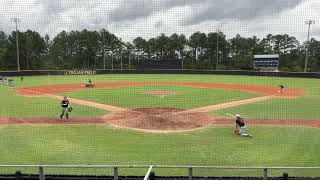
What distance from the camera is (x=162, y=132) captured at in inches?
517

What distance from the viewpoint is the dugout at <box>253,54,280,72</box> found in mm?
46603

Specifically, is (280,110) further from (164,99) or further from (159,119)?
(164,99)

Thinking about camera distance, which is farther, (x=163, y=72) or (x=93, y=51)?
(x=163, y=72)

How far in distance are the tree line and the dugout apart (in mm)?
1221

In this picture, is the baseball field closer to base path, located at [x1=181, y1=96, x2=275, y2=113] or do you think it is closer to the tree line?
base path, located at [x1=181, y1=96, x2=275, y2=113]

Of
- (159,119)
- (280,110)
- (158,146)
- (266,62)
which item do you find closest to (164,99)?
(159,119)

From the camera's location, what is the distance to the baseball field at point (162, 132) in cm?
989

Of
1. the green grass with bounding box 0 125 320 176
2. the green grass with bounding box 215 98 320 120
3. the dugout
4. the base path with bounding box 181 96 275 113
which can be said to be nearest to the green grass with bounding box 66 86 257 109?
the base path with bounding box 181 96 275 113

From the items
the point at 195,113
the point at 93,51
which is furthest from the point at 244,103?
the point at 93,51

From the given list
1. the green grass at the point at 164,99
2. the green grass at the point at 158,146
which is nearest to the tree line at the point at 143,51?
the green grass at the point at 164,99

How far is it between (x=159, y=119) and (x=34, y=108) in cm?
738

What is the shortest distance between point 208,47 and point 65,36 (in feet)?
58.3

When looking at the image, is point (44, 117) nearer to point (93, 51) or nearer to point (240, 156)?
point (240, 156)

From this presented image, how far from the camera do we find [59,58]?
157ft
